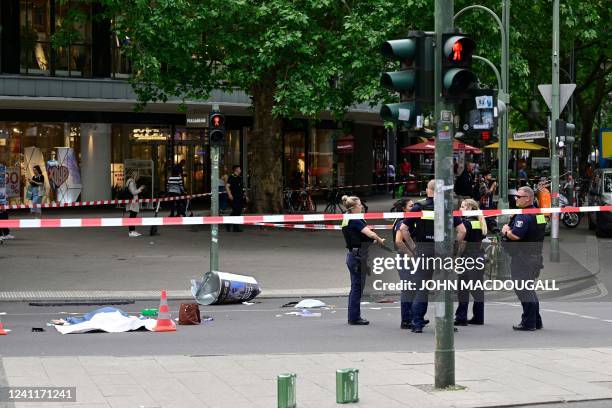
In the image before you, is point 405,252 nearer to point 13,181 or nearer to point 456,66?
point 456,66

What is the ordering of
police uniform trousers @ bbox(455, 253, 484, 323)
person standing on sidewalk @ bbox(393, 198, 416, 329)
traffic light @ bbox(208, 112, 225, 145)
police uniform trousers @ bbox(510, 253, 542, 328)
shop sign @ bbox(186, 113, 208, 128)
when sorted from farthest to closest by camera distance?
1. shop sign @ bbox(186, 113, 208, 128)
2. traffic light @ bbox(208, 112, 225, 145)
3. police uniform trousers @ bbox(455, 253, 484, 323)
4. person standing on sidewalk @ bbox(393, 198, 416, 329)
5. police uniform trousers @ bbox(510, 253, 542, 328)

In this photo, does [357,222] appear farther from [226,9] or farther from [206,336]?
[226,9]

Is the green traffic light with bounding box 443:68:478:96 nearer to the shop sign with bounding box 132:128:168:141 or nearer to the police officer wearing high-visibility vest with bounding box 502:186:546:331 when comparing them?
the police officer wearing high-visibility vest with bounding box 502:186:546:331

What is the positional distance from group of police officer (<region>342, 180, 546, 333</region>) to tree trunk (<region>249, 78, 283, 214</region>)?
53.7 ft

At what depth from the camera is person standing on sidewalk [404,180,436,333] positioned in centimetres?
1251

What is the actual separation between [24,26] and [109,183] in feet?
21.2

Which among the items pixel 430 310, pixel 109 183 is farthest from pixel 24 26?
pixel 430 310

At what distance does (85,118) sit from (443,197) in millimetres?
30434

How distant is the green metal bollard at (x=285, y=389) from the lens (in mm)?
7766

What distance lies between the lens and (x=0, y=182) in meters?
27.7

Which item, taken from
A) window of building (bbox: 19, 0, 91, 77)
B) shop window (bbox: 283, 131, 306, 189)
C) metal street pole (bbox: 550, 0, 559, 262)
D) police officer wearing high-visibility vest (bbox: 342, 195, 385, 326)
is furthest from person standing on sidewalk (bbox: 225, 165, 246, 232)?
shop window (bbox: 283, 131, 306, 189)

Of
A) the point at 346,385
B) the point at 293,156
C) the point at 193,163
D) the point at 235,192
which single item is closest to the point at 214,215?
the point at 346,385

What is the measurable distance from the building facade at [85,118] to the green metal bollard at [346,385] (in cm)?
2385

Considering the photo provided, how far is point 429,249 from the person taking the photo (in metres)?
12.5
